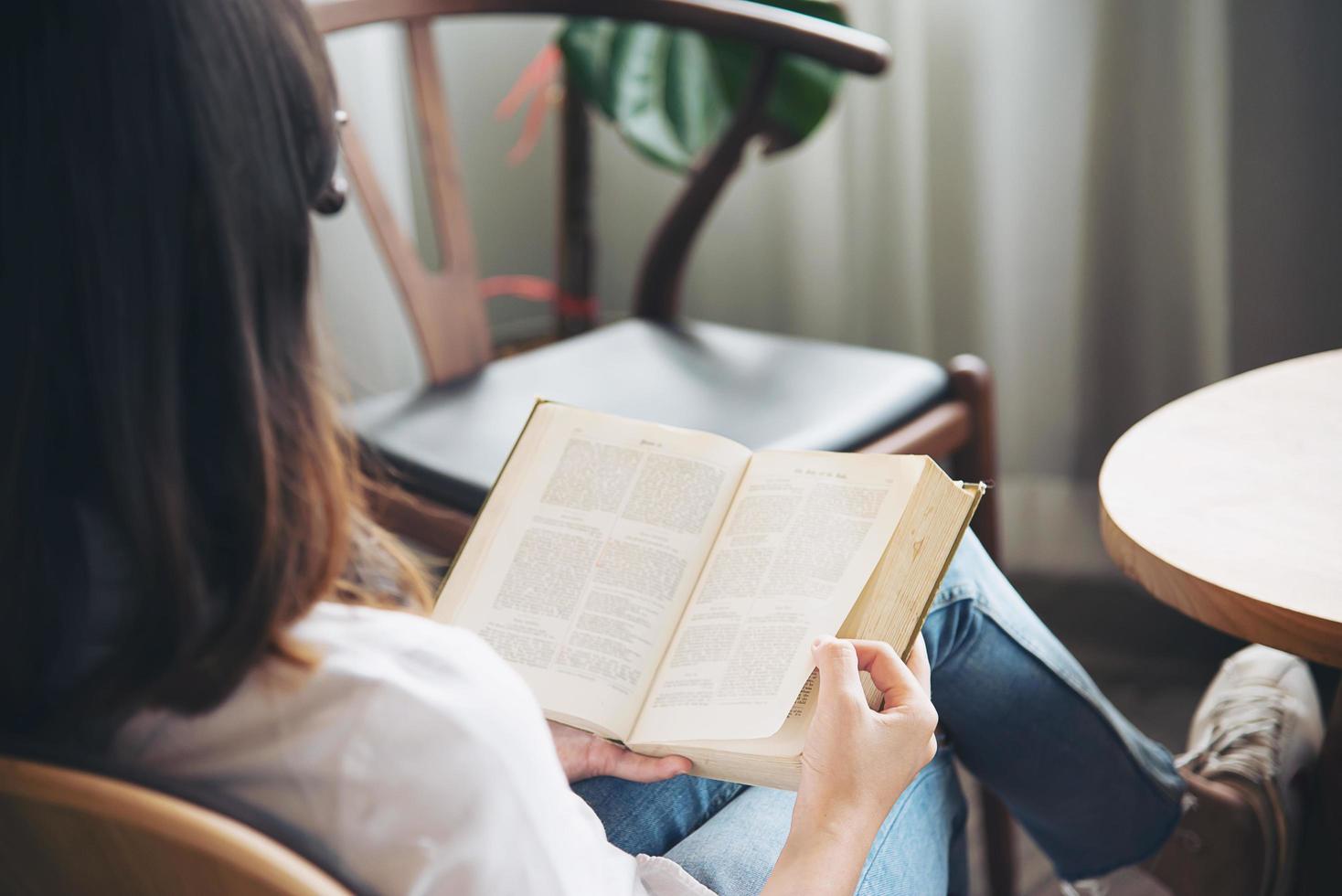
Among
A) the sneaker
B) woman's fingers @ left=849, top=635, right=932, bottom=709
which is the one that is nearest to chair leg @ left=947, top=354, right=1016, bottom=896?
the sneaker

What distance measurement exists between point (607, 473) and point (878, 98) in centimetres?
118

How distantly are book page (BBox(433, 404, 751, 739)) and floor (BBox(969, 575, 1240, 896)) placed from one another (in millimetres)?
718

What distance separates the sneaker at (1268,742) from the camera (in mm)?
939

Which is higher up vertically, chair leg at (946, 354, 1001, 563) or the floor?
chair leg at (946, 354, 1001, 563)

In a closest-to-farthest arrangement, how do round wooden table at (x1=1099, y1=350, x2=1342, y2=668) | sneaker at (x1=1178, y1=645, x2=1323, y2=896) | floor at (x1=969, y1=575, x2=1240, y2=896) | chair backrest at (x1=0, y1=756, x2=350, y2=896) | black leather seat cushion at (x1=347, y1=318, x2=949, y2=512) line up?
chair backrest at (x1=0, y1=756, x2=350, y2=896), round wooden table at (x1=1099, y1=350, x2=1342, y2=668), sneaker at (x1=1178, y1=645, x2=1323, y2=896), black leather seat cushion at (x1=347, y1=318, x2=949, y2=512), floor at (x1=969, y1=575, x2=1240, y2=896)

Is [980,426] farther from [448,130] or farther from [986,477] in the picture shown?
[448,130]

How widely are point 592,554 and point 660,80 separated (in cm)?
112

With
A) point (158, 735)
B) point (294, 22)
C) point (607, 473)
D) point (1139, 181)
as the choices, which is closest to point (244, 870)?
point (158, 735)

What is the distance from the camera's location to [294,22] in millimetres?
419

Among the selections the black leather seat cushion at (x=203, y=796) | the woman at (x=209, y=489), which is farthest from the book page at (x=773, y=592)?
the black leather seat cushion at (x=203, y=796)

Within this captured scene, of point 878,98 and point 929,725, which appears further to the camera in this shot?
point 878,98

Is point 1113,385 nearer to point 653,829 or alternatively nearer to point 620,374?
point 620,374

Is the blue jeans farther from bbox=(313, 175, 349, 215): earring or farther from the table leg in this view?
bbox=(313, 175, 349, 215): earring

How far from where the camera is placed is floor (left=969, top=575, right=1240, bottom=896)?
1.41m
